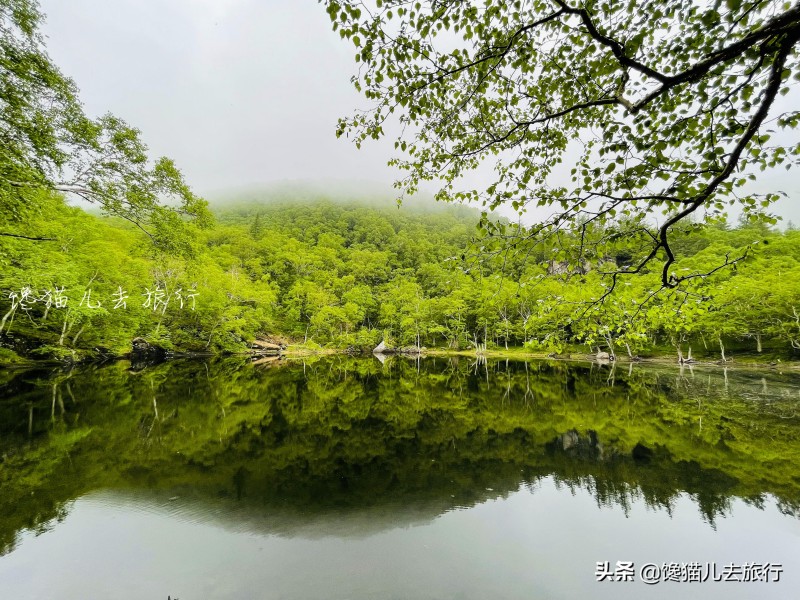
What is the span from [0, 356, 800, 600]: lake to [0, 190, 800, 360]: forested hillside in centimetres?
340

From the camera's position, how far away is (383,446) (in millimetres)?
10125

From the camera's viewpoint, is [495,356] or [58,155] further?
[495,356]

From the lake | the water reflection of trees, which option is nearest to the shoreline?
the water reflection of trees

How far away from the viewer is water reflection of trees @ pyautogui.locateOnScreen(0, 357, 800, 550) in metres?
7.37

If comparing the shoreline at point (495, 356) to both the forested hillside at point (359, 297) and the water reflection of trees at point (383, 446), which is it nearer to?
the forested hillside at point (359, 297)

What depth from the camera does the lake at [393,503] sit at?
4.89 m

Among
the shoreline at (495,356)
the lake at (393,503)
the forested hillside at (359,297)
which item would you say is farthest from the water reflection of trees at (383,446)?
the shoreline at (495,356)

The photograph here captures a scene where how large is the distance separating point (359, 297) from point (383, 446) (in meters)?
55.7

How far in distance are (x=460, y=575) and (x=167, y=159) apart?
46.0 feet

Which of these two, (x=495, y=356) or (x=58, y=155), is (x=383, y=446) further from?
(x=495, y=356)

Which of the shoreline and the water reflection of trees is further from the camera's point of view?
the shoreline

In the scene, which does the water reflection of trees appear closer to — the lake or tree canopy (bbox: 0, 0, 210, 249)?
the lake

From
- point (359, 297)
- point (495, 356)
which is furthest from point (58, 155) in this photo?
point (359, 297)

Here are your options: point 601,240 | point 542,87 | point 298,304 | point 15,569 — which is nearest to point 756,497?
point 601,240
